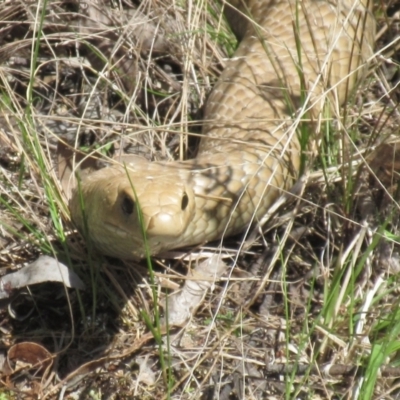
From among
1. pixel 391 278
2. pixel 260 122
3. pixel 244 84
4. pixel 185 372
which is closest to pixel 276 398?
pixel 185 372

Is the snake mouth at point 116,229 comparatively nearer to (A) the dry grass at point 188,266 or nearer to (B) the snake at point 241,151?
(B) the snake at point 241,151

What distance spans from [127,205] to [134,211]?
5 centimetres

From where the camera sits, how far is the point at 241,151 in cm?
368

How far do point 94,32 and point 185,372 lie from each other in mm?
1855

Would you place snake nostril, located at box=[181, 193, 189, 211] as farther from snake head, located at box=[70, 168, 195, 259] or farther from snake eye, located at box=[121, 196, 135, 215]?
snake eye, located at box=[121, 196, 135, 215]

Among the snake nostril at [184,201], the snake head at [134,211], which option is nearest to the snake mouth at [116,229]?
the snake head at [134,211]

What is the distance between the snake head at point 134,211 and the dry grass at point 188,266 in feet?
0.46

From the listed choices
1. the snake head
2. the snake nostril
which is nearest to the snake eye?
the snake head

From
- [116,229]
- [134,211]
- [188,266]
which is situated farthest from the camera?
[188,266]

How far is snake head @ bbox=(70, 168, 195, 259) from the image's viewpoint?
9.44ft

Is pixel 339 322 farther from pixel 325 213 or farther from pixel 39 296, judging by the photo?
pixel 39 296

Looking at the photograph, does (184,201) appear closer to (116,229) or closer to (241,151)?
(116,229)

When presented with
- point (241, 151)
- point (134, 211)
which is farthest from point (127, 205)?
point (241, 151)

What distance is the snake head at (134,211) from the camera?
2877 mm
